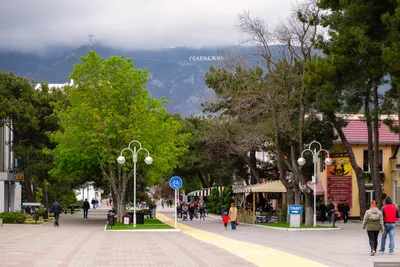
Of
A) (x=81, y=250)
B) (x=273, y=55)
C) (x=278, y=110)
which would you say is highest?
(x=273, y=55)

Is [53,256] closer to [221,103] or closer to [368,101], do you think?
[368,101]

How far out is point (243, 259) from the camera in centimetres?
2122

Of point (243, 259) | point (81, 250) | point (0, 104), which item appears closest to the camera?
point (243, 259)

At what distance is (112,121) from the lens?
52.2 m

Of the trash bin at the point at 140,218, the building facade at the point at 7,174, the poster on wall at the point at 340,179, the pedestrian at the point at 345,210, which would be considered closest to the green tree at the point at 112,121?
the trash bin at the point at 140,218

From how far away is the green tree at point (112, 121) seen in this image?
52.3 metres

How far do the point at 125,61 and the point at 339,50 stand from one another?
1908 centimetres

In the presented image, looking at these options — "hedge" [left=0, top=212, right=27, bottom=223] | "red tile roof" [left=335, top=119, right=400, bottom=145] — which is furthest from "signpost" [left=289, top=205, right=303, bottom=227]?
"red tile roof" [left=335, top=119, right=400, bottom=145]

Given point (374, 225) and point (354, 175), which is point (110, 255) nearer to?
point (374, 225)

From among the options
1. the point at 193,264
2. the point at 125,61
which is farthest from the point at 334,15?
the point at 193,264

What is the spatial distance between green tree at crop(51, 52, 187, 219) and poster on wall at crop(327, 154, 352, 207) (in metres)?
15.4

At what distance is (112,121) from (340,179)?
21.7 metres

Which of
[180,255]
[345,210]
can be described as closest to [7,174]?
[345,210]

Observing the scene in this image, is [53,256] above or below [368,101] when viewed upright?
below
